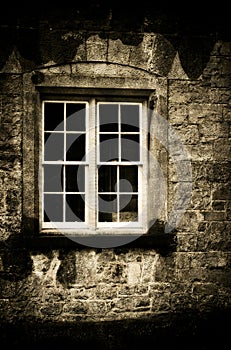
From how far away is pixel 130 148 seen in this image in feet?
24.7

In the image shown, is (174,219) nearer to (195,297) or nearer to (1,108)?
(195,297)

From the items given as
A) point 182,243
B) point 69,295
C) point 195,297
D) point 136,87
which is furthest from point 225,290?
point 136,87

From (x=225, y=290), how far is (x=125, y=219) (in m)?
1.69

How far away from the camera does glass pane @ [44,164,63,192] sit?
7.38 metres

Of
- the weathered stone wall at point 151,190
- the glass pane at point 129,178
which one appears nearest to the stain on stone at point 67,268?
the weathered stone wall at point 151,190

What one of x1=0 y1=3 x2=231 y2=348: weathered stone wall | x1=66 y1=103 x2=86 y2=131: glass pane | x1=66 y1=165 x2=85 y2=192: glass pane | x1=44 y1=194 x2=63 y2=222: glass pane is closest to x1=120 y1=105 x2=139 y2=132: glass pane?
x1=0 y1=3 x2=231 y2=348: weathered stone wall

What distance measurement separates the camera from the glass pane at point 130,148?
7520mm

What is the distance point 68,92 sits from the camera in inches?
287

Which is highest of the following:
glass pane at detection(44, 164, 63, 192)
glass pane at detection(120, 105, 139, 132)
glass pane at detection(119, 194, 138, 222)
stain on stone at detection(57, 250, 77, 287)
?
glass pane at detection(120, 105, 139, 132)

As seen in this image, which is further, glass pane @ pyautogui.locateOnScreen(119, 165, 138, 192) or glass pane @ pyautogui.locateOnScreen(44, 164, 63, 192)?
glass pane @ pyautogui.locateOnScreen(119, 165, 138, 192)

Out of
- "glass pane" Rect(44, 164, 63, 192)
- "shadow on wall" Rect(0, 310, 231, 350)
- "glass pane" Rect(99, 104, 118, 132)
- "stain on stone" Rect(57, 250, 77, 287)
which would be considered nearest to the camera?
"shadow on wall" Rect(0, 310, 231, 350)

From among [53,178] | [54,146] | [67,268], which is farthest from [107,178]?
[67,268]

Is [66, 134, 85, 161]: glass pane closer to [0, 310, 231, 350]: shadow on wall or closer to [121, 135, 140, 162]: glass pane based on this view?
[121, 135, 140, 162]: glass pane

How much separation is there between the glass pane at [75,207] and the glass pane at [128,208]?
0.55 m
